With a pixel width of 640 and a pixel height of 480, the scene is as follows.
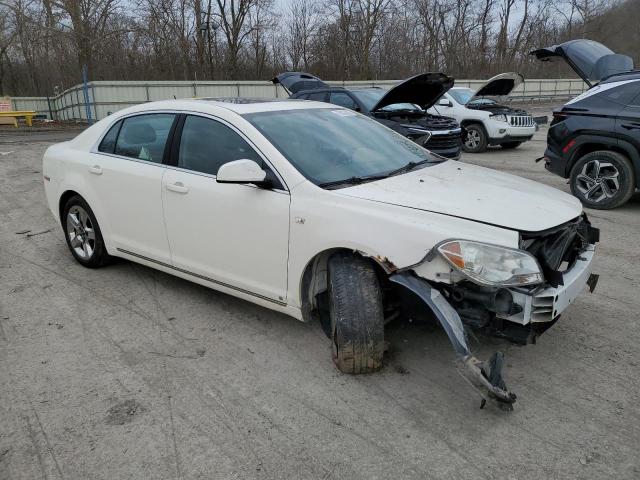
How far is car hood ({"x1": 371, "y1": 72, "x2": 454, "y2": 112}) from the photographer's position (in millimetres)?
8641

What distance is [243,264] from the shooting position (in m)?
3.61

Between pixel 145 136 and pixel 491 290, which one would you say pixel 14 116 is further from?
pixel 491 290

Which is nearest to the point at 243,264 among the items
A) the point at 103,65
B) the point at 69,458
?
the point at 69,458

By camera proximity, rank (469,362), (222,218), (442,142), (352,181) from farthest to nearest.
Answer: (442,142) → (222,218) → (352,181) → (469,362)

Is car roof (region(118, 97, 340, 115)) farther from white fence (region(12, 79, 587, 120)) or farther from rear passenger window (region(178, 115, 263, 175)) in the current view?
white fence (region(12, 79, 587, 120))

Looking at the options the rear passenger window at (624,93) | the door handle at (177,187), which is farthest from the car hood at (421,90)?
the door handle at (177,187)

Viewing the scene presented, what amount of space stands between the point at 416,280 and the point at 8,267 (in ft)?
14.1

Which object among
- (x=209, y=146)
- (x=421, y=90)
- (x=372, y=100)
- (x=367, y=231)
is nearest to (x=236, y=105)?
(x=209, y=146)

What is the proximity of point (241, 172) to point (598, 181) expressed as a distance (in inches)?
230

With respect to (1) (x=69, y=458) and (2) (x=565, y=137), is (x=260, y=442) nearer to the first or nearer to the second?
(1) (x=69, y=458)

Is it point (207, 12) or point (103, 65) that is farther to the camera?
point (207, 12)

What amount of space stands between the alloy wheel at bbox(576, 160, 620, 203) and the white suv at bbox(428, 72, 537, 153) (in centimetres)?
568

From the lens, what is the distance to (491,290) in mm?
2758

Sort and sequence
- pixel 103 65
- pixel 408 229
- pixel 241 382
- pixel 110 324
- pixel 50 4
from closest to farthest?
pixel 408 229 → pixel 241 382 → pixel 110 324 → pixel 50 4 → pixel 103 65
